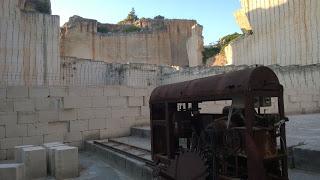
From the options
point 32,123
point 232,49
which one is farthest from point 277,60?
point 32,123

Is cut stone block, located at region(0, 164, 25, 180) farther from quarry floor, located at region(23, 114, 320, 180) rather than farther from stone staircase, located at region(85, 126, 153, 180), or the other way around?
stone staircase, located at region(85, 126, 153, 180)

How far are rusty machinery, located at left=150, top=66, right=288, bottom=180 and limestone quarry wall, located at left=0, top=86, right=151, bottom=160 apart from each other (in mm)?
6159

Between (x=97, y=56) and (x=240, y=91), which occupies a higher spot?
(x=97, y=56)

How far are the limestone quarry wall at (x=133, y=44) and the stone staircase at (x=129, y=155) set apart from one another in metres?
23.6

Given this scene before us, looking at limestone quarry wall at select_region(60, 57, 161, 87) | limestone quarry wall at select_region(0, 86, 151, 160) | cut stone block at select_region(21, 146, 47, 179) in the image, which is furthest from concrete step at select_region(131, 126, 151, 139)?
cut stone block at select_region(21, 146, 47, 179)

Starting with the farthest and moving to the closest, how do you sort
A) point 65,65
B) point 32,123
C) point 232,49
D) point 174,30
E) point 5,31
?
point 174,30
point 232,49
point 65,65
point 5,31
point 32,123

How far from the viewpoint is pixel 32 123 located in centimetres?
994

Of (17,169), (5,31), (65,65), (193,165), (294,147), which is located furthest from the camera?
(65,65)

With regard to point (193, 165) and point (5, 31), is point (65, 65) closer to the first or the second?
point (5, 31)

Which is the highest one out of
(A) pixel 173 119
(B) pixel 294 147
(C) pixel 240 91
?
(C) pixel 240 91

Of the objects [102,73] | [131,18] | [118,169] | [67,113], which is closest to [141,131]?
[67,113]

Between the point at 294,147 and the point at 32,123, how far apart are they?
7253mm

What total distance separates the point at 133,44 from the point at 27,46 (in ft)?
84.7

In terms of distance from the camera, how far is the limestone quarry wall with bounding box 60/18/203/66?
119 ft
